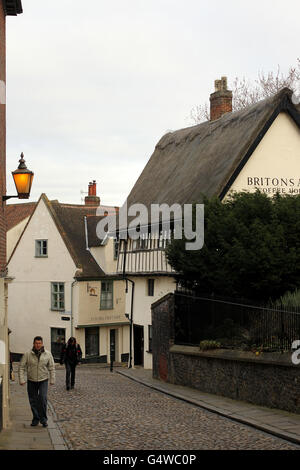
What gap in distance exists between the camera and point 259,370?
48.2 ft

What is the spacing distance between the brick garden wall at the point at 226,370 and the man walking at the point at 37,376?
484cm

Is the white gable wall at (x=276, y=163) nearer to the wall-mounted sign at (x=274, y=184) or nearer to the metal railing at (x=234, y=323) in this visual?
the wall-mounted sign at (x=274, y=184)

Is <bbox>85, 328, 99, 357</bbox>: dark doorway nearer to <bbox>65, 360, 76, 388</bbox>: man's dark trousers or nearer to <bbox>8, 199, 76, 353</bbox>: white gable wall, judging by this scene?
<bbox>8, 199, 76, 353</bbox>: white gable wall

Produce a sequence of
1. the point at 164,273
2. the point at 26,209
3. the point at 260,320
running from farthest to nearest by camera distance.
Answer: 1. the point at 26,209
2. the point at 164,273
3. the point at 260,320

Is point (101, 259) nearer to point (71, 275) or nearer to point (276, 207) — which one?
point (71, 275)

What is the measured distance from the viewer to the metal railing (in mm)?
14523

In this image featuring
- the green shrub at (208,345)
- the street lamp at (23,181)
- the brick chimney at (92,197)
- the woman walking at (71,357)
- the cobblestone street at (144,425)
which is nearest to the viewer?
the cobblestone street at (144,425)

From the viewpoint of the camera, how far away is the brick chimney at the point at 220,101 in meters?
29.7

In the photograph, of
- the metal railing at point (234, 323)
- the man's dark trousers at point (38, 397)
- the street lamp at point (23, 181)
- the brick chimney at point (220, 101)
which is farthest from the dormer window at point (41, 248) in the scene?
the man's dark trousers at point (38, 397)

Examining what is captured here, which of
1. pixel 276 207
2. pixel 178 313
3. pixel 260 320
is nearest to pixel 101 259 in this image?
pixel 178 313

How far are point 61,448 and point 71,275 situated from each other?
27.8 meters

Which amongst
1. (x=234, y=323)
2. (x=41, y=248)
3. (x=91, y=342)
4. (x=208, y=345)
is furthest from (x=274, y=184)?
(x=41, y=248)

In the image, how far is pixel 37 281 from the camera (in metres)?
39.7

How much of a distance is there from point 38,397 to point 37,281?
28.2 meters
